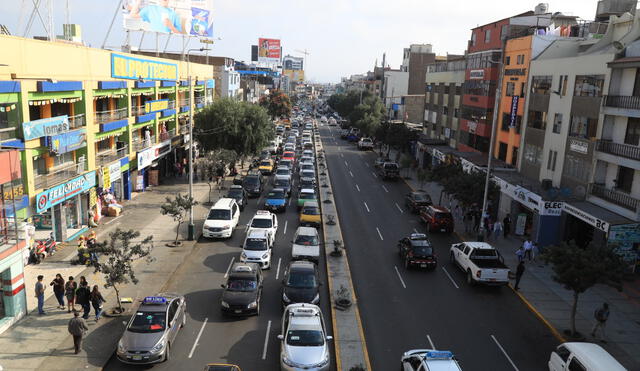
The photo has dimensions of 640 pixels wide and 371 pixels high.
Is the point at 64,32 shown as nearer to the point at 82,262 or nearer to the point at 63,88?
the point at 63,88

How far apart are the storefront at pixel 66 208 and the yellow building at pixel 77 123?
53 mm

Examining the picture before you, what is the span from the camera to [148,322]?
54.7 ft

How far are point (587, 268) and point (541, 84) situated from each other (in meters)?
21.8

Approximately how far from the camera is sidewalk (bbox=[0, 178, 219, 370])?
16172mm

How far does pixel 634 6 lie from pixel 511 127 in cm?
1210

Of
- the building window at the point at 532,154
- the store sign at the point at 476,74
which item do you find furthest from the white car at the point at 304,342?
the store sign at the point at 476,74

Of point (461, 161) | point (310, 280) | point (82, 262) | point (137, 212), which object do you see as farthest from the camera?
point (461, 161)

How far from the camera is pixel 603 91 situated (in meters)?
28.7

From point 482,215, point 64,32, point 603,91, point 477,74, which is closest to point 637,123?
point 603,91

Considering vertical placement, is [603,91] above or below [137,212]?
above

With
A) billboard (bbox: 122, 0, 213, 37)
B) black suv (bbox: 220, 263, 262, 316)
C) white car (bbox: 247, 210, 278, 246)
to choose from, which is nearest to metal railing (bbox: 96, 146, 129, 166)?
white car (bbox: 247, 210, 278, 246)

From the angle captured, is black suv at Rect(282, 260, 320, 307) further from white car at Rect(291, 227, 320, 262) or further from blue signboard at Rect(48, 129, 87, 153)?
blue signboard at Rect(48, 129, 87, 153)

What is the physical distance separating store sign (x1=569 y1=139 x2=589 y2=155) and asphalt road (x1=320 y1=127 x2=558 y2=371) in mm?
9473

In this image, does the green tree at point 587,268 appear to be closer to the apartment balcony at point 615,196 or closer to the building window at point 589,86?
the apartment balcony at point 615,196
